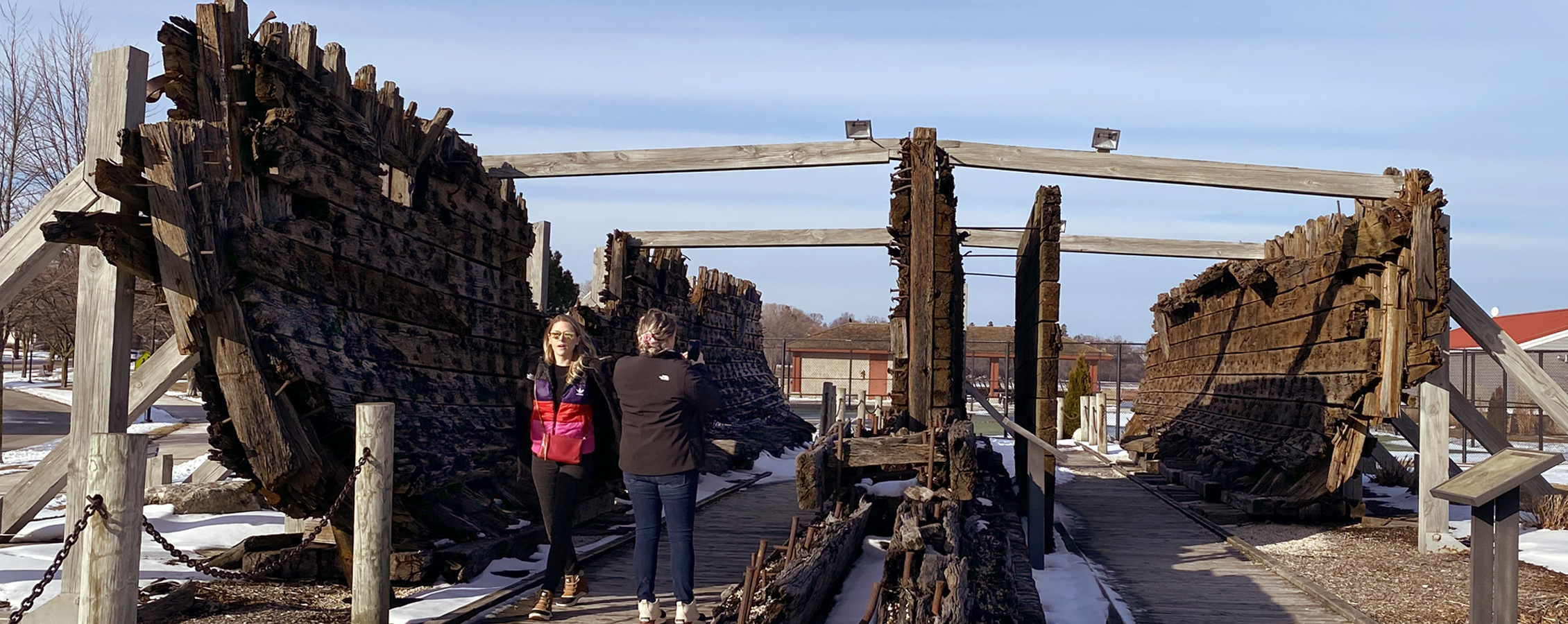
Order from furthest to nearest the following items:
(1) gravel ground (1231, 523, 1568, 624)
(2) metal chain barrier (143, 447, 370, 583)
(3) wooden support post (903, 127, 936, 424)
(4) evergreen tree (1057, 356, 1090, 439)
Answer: (4) evergreen tree (1057, 356, 1090, 439) < (3) wooden support post (903, 127, 936, 424) < (1) gravel ground (1231, 523, 1568, 624) < (2) metal chain barrier (143, 447, 370, 583)

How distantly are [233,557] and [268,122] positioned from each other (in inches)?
107

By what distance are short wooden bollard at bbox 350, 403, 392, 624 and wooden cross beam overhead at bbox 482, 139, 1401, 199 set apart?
5485 millimetres

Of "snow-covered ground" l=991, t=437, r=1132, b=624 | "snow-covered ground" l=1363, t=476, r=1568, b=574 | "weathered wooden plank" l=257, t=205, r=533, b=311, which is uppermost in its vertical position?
"weathered wooden plank" l=257, t=205, r=533, b=311

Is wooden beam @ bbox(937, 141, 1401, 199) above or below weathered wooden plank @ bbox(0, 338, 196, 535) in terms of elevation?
above

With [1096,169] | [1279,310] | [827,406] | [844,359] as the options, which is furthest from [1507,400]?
[1096,169]

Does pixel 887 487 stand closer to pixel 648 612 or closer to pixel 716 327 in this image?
pixel 648 612

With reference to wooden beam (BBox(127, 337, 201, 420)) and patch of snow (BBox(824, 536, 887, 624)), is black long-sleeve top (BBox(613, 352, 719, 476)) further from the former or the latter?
wooden beam (BBox(127, 337, 201, 420))

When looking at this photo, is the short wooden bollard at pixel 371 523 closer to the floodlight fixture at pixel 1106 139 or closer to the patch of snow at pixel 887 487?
the patch of snow at pixel 887 487

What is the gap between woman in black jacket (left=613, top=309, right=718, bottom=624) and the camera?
5.71m

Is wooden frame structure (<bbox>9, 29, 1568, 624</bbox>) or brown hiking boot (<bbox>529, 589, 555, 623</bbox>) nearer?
brown hiking boot (<bbox>529, 589, 555, 623</bbox>)

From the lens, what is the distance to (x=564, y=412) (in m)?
6.23

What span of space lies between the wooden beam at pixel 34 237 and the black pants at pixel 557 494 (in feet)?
11.1

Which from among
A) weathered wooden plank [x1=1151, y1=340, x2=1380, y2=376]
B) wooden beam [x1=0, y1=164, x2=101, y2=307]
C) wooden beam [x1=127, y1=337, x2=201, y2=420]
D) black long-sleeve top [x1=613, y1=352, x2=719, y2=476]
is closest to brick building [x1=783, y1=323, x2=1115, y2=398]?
weathered wooden plank [x1=1151, y1=340, x2=1380, y2=376]

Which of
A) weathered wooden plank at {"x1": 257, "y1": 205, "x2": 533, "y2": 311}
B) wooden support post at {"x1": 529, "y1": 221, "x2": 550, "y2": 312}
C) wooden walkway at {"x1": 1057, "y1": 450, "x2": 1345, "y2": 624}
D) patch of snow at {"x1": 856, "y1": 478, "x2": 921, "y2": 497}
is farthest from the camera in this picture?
wooden support post at {"x1": 529, "y1": 221, "x2": 550, "y2": 312}
